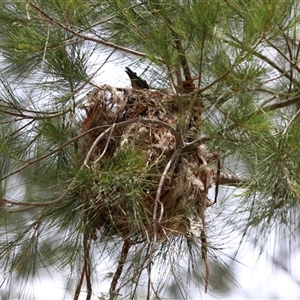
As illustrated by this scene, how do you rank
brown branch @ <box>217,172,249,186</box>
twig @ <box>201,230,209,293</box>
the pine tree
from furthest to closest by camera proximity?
brown branch @ <box>217,172,249,186</box> < twig @ <box>201,230,209,293</box> < the pine tree

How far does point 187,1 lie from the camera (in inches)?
63.9

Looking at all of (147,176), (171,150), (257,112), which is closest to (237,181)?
(171,150)

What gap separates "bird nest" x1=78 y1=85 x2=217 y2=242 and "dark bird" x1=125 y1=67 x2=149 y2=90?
0.14 ft

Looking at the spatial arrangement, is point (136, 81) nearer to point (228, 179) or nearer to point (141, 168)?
point (228, 179)

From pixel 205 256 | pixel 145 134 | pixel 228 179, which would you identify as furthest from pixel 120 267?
pixel 228 179

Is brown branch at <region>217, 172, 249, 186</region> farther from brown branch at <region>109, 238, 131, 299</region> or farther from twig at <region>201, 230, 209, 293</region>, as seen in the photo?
brown branch at <region>109, 238, 131, 299</region>

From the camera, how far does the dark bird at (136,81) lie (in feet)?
6.78

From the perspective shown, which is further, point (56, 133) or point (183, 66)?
point (56, 133)

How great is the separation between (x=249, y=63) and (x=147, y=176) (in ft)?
1.23

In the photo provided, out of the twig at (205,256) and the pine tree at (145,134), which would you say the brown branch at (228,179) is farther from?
the twig at (205,256)

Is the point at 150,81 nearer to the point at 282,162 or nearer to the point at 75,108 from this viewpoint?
the point at 75,108

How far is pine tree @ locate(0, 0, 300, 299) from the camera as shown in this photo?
1558 mm

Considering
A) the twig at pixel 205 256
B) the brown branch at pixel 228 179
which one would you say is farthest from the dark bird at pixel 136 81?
the twig at pixel 205 256

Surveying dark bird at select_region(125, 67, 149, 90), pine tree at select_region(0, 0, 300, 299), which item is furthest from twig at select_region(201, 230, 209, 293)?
dark bird at select_region(125, 67, 149, 90)
